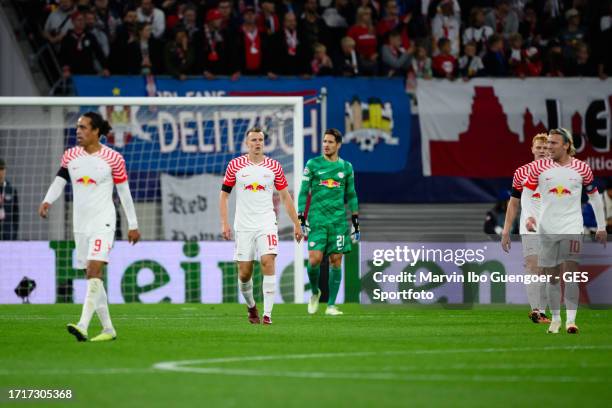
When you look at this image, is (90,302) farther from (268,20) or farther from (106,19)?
(268,20)

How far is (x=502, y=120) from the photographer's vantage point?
81.4 feet

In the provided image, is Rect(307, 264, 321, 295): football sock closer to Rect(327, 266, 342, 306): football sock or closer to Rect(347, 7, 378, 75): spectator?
Rect(327, 266, 342, 306): football sock

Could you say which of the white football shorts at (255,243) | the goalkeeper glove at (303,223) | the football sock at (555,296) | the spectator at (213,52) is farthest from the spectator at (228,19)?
the football sock at (555,296)

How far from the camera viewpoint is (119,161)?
12250 millimetres

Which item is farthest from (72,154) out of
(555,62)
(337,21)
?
(555,62)

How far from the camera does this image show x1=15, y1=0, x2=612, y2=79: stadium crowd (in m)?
24.2

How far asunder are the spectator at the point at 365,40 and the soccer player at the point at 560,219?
11797mm

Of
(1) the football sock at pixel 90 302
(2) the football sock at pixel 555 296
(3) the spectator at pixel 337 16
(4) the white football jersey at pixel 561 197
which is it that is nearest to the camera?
(1) the football sock at pixel 90 302

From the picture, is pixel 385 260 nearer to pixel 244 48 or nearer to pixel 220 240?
pixel 220 240

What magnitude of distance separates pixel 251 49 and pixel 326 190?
25.3 ft

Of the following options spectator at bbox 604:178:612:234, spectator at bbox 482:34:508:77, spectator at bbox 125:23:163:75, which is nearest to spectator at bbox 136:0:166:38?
spectator at bbox 125:23:163:75

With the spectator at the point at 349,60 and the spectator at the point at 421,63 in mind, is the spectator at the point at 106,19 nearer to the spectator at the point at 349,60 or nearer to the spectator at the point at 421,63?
the spectator at the point at 349,60

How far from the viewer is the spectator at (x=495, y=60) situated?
25.4m

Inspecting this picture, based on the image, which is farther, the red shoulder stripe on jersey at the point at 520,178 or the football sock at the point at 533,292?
the football sock at the point at 533,292
